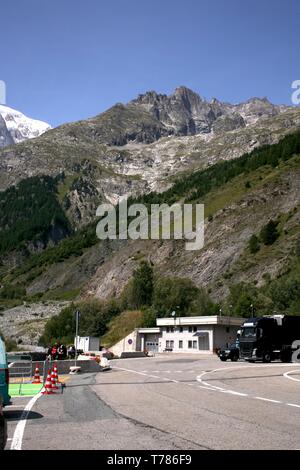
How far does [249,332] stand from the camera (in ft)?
146

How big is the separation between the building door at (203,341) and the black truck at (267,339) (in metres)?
29.1

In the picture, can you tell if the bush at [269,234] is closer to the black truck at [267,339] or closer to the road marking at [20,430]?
the black truck at [267,339]

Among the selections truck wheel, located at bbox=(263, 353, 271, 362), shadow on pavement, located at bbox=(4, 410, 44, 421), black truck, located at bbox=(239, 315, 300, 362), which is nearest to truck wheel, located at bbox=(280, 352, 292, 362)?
black truck, located at bbox=(239, 315, 300, 362)

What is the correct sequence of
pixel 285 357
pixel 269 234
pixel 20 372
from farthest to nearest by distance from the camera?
pixel 269 234
pixel 285 357
pixel 20 372

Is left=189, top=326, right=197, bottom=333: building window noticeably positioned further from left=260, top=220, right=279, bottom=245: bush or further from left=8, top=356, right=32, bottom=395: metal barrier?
left=8, top=356, right=32, bottom=395: metal barrier

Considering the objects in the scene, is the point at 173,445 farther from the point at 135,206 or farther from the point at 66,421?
the point at 135,206

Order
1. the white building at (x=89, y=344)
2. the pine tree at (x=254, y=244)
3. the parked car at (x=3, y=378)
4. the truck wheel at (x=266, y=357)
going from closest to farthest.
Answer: the parked car at (x=3, y=378) < the truck wheel at (x=266, y=357) < the white building at (x=89, y=344) < the pine tree at (x=254, y=244)

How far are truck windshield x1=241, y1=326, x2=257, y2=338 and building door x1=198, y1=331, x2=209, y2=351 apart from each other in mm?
30331

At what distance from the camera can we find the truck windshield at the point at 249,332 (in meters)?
44.2

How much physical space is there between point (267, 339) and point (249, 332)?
5.32 ft

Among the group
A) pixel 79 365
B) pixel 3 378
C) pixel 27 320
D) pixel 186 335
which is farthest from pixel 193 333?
pixel 3 378

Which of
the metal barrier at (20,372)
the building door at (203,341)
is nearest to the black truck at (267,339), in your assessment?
the metal barrier at (20,372)

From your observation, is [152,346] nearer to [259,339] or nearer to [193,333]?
[193,333]
